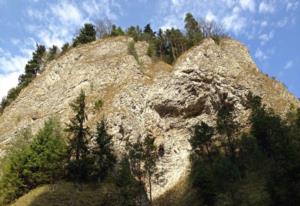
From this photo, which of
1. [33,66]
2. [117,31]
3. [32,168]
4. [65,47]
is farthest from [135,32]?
[32,168]

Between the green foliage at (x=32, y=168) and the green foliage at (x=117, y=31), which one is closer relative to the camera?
the green foliage at (x=32, y=168)

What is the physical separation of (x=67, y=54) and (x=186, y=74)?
98.2ft

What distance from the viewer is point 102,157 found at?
4897 cm

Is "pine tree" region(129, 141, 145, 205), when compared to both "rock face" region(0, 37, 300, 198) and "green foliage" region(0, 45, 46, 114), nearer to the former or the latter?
"rock face" region(0, 37, 300, 198)

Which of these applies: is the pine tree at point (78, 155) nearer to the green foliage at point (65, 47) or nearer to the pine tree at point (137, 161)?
the pine tree at point (137, 161)

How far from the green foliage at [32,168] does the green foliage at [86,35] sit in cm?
4140

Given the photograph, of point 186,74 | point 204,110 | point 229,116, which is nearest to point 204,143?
point 229,116

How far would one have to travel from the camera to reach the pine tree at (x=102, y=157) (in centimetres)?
4812

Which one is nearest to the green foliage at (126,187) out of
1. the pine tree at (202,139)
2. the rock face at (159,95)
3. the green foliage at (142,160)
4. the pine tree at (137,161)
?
the green foliage at (142,160)

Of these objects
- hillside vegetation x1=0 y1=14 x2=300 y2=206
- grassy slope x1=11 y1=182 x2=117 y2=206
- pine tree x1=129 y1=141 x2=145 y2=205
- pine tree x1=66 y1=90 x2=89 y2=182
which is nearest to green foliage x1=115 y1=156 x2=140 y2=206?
hillside vegetation x1=0 y1=14 x2=300 y2=206

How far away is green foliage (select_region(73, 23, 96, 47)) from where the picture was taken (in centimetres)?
8544

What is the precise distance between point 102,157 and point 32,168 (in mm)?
9074

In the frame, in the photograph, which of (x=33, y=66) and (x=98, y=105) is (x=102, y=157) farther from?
(x=33, y=66)

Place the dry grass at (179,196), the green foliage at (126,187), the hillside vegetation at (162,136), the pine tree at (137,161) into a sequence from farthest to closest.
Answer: the pine tree at (137,161) < the dry grass at (179,196) < the hillside vegetation at (162,136) < the green foliage at (126,187)
